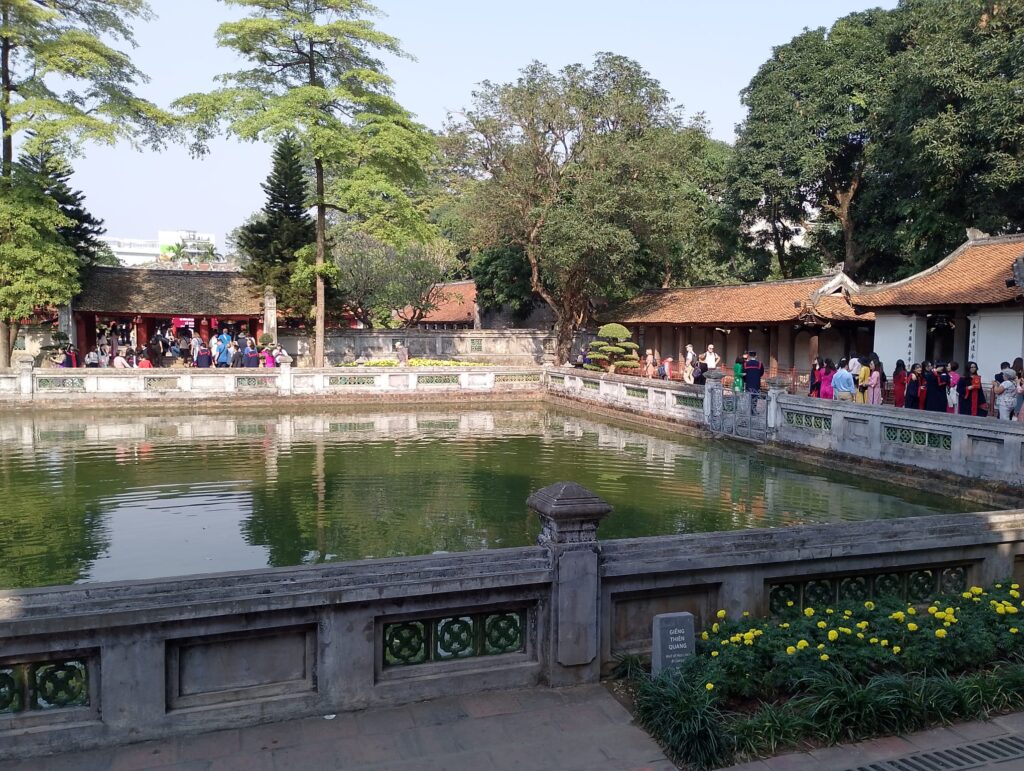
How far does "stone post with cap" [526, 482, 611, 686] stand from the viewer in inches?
195

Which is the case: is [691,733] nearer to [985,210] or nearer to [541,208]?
[985,210]

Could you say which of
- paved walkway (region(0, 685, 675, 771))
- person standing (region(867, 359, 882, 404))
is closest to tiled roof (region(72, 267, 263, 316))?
person standing (region(867, 359, 882, 404))

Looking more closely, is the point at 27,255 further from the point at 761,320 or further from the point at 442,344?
the point at 761,320

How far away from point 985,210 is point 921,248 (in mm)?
3486

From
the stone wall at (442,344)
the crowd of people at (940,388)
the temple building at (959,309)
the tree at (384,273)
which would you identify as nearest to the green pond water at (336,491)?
the crowd of people at (940,388)

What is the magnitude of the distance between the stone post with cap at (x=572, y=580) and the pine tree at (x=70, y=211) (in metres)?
26.9

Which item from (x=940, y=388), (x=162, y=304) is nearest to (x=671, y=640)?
(x=940, y=388)

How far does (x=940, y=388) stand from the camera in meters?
14.9

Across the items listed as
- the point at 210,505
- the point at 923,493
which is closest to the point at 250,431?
the point at 210,505

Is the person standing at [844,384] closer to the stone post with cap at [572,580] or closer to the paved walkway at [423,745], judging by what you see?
the stone post with cap at [572,580]

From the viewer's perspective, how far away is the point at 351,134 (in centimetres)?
2781

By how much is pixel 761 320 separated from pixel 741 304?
2094 millimetres

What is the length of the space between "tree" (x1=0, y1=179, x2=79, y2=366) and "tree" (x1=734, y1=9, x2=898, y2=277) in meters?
24.2

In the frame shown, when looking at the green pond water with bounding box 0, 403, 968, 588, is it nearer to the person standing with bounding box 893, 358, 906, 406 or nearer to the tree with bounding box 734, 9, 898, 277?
the person standing with bounding box 893, 358, 906, 406
